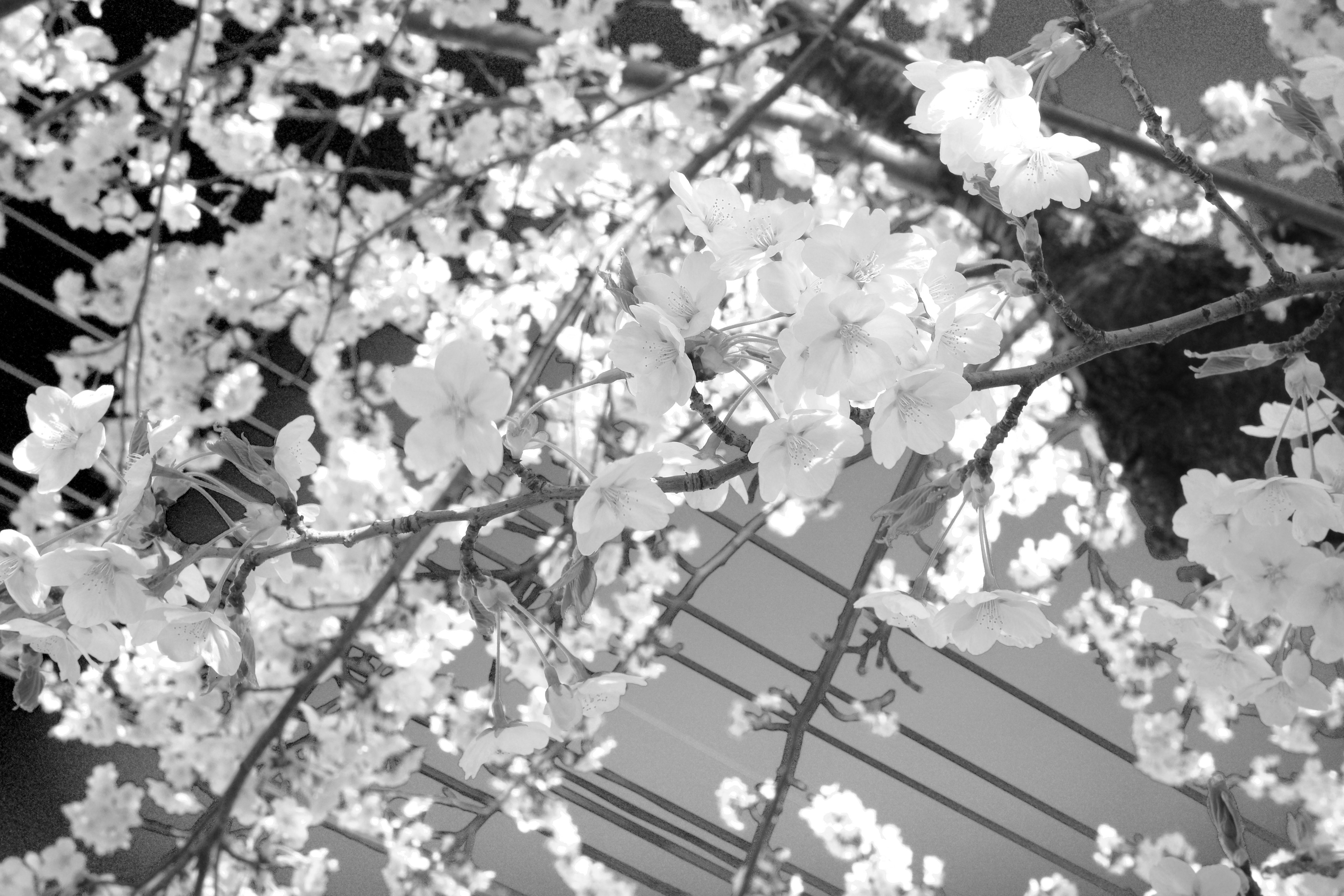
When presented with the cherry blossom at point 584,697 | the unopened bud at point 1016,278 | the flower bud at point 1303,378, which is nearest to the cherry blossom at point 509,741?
the cherry blossom at point 584,697

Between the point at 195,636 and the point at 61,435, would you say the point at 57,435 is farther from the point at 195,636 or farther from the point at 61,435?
the point at 195,636

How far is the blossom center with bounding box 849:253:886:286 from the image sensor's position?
60 centimetres

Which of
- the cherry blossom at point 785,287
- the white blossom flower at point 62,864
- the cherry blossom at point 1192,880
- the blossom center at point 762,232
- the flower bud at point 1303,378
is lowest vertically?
the white blossom flower at point 62,864

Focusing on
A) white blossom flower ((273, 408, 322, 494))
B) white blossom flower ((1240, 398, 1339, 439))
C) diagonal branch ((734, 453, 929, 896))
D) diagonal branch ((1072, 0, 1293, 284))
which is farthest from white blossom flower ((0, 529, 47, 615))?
diagonal branch ((734, 453, 929, 896))

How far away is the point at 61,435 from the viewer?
2.63 feet

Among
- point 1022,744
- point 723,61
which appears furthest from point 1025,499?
point 723,61

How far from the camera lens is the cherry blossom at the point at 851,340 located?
53cm

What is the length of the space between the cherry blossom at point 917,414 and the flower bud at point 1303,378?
31cm

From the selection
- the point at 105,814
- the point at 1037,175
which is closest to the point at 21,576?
the point at 1037,175

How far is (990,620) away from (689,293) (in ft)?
1.33

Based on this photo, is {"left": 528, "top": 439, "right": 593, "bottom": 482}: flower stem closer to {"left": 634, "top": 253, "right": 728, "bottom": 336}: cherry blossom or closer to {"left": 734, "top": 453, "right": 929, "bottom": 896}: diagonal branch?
{"left": 634, "top": 253, "right": 728, "bottom": 336}: cherry blossom

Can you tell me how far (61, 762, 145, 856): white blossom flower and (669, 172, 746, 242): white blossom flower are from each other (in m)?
3.23

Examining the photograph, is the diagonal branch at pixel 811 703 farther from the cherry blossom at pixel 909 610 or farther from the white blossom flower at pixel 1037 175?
the white blossom flower at pixel 1037 175

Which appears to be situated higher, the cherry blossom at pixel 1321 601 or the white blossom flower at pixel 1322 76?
the white blossom flower at pixel 1322 76
